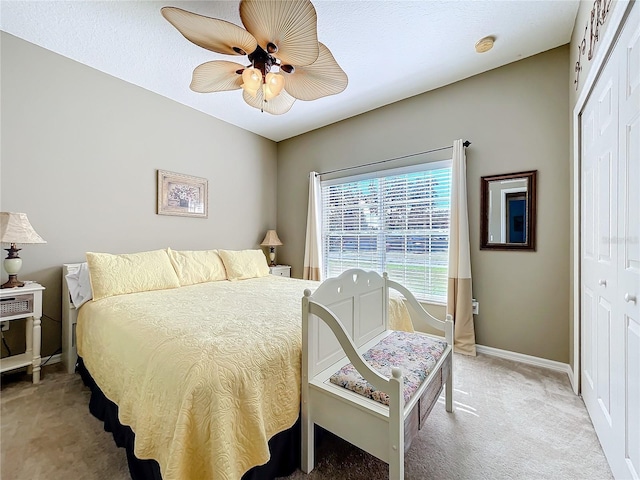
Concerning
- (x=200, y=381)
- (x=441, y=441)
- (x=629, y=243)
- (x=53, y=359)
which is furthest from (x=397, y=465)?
(x=53, y=359)

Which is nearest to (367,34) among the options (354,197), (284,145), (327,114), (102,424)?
(327,114)

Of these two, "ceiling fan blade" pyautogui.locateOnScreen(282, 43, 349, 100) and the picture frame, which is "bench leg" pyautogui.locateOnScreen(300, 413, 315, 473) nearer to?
"ceiling fan blade" pyautogui.locateOnScreen(282, 43, 349, 100)

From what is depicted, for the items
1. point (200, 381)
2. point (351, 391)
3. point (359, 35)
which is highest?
point (359, 35)

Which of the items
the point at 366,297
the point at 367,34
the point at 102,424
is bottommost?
the point at 102,424

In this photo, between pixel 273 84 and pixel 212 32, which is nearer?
pixel 212 32

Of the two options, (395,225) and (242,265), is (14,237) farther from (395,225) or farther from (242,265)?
(395,225)

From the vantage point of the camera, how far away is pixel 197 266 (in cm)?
297

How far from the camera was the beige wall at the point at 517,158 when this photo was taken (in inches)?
93.7

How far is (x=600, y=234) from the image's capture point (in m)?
1.59

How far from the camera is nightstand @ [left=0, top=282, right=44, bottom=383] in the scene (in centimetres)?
205

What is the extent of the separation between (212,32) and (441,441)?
104 inches

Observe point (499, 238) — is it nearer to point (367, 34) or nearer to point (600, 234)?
point (600, 234)

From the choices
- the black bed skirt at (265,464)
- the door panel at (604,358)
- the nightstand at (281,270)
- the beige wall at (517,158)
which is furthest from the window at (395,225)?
the black bed skirt at (265,464)

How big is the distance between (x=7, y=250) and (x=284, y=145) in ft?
11.0
